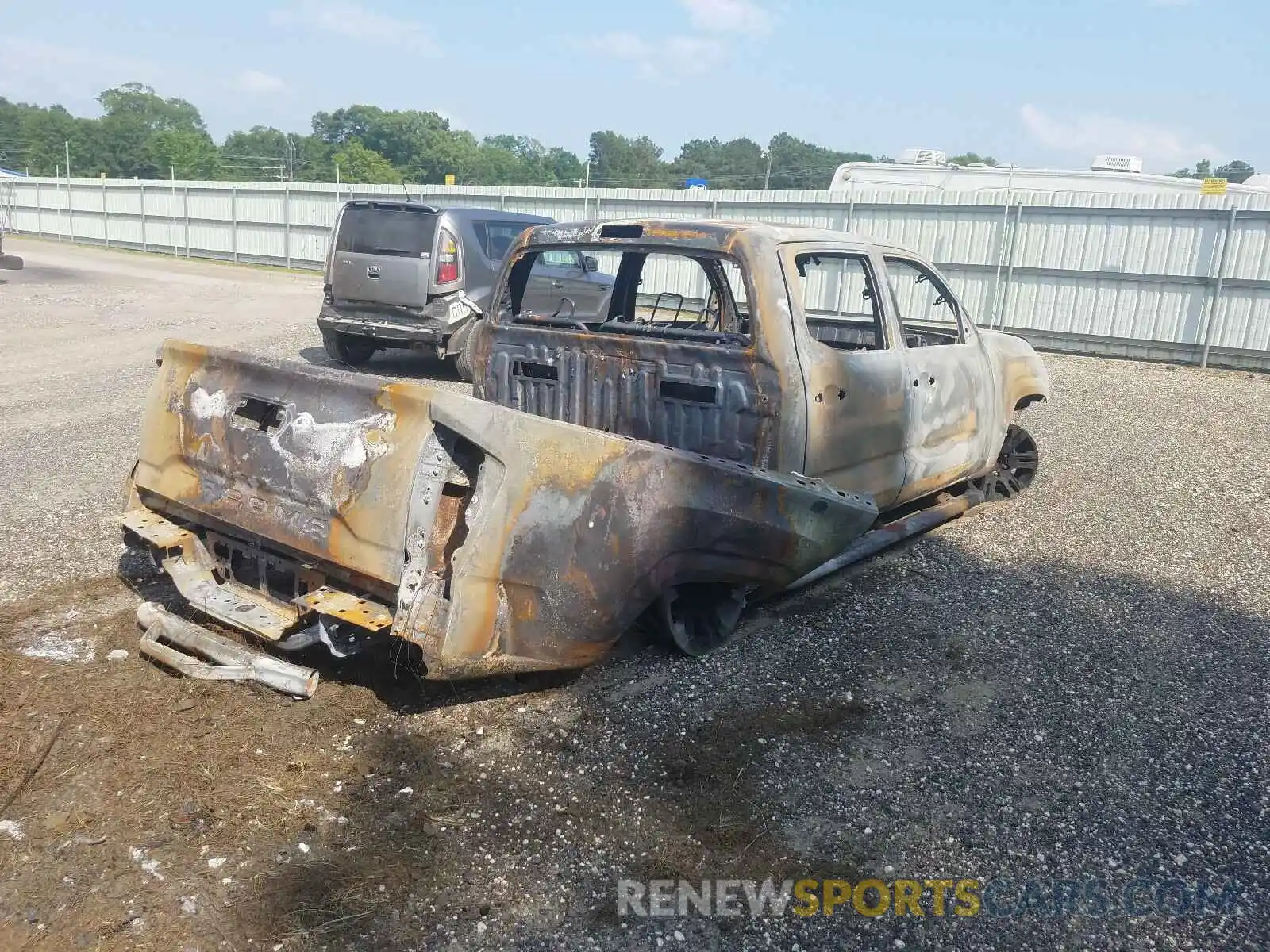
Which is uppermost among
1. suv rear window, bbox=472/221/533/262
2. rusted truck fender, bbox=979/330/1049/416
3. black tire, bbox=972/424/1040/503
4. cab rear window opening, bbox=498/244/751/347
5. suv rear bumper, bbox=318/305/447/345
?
suv rear window, bbox=472/221/533/262

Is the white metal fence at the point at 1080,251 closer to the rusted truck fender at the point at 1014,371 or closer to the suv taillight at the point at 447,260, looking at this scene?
the suv taillight at the point at 447,260

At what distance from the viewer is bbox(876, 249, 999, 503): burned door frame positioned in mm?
5336

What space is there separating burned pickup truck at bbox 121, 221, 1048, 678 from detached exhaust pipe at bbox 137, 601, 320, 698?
116 mm

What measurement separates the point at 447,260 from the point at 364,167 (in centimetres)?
6512

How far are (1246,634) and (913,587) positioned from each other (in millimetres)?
1519

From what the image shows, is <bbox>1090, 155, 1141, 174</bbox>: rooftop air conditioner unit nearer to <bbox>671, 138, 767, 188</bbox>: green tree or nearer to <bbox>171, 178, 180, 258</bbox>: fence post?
<bbox>171, 178, 180, 258</bbox>: fence post

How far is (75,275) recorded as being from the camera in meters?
20.7

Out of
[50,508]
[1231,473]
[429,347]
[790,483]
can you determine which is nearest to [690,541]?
[790,483]

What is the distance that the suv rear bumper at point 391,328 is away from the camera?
10367 millimetres

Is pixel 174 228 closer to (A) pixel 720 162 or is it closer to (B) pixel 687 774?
(B) pixel 687 774

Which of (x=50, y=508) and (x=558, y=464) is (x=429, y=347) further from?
(x=558, y=464)

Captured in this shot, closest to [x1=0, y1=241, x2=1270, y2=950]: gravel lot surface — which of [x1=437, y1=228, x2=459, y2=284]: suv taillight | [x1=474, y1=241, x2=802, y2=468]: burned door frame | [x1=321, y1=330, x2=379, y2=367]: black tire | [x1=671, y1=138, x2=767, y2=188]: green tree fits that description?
[x1=474, y1=241, x2=802, y2=468]: burned door frame

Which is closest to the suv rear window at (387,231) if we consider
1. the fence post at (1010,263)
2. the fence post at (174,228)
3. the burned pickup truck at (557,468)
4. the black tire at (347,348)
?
the black tire at (347,348)

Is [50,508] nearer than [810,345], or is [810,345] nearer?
[810,345]
